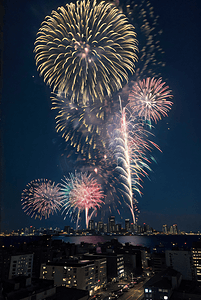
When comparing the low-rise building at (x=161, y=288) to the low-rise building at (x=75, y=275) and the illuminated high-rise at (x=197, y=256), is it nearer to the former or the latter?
the low-rise building at (x=75, y=275)

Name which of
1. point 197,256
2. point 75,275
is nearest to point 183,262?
point 197,256

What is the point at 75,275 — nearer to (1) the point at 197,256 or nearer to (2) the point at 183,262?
(2) the point at 183,262

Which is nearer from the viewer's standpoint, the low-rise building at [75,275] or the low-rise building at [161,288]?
the low-rise building at [161,288]

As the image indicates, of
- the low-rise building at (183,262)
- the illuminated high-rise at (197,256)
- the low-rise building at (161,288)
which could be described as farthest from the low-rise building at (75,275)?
the illuminated high-rise at (197,256)

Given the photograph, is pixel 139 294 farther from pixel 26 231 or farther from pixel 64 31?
pixel 26 231

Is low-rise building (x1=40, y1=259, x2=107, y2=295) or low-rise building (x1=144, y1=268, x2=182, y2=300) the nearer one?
low-rise building (x1=144, y1=268, x2=182, y2=300)

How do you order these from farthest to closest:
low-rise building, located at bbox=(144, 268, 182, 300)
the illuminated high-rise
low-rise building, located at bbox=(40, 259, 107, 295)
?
the illuminated high-rise, low-rise building, located at bbox=(40, 259, 107, 295), low-rise building, located at bbox=(144, 268, 182, 300)

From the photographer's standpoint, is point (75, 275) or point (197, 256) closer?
point (75, 275)

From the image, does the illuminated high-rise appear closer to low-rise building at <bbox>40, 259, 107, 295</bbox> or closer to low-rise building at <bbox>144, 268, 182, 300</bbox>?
low-rise building at <bbox>40, 259, 107, 295</bbox>

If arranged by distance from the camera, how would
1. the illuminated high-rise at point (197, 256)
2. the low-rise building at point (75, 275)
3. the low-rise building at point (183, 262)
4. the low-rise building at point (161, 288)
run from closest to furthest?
the low-rise building at point (161, 288) → the low-rise building at point (75, 275) → the low-rise building at point (183, 262) → the illuminated high-rise at point (197, 256)

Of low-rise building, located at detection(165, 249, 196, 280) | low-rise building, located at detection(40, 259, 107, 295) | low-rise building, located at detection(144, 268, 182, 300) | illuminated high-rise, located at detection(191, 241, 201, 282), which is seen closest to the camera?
low-rise building, located at detection(144, 268, 182, 300)

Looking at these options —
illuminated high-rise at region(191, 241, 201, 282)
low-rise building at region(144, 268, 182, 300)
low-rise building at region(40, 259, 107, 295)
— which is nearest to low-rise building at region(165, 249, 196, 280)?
illuminated high-rise at region(191, 241, 201, 282)
